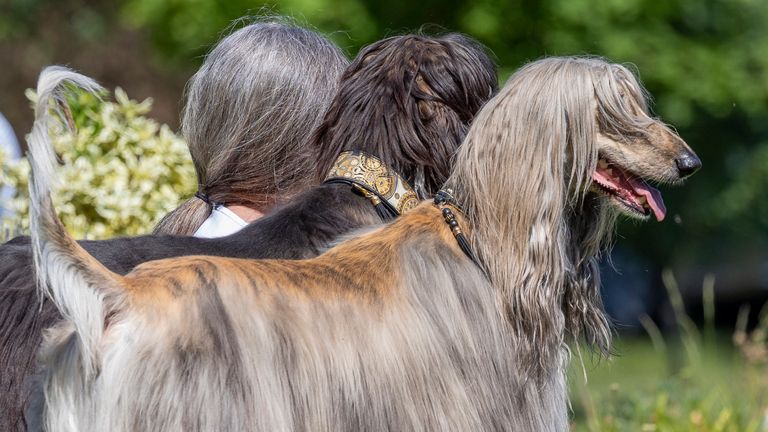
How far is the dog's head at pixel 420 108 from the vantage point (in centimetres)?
339

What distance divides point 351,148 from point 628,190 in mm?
862

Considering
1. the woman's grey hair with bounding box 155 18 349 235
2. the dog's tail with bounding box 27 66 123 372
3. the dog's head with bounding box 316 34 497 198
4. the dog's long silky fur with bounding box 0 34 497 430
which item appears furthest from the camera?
the woman's grey hair with bounding box 155 18 349 235

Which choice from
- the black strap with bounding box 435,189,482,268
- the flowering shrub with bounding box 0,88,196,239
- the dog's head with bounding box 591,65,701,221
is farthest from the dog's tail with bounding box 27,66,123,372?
the flowering shrub with bounding box 0,88,196,239

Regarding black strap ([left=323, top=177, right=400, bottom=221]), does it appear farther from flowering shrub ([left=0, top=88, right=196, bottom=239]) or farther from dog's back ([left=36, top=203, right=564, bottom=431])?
flowering shrub ([left=0, top=88, right=196, bottom=239])

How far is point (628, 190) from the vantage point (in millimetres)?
2969

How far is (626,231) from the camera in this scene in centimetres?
1154

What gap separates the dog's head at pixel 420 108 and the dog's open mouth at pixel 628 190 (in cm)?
57

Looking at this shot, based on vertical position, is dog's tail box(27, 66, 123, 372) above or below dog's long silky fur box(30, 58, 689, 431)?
above

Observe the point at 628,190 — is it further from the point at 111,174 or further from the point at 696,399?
the point at 696,399

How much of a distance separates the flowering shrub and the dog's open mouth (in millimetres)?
2727

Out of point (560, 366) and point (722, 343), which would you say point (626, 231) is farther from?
point (560, 366)

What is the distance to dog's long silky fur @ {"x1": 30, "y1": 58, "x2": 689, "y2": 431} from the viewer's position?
2.48 metres

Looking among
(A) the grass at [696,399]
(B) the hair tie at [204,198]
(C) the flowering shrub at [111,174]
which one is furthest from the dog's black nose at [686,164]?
(C) the flowering shrub at [111,174]

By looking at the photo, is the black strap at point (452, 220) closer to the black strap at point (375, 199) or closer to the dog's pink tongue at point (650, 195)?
the black strap at point (375, 199)
